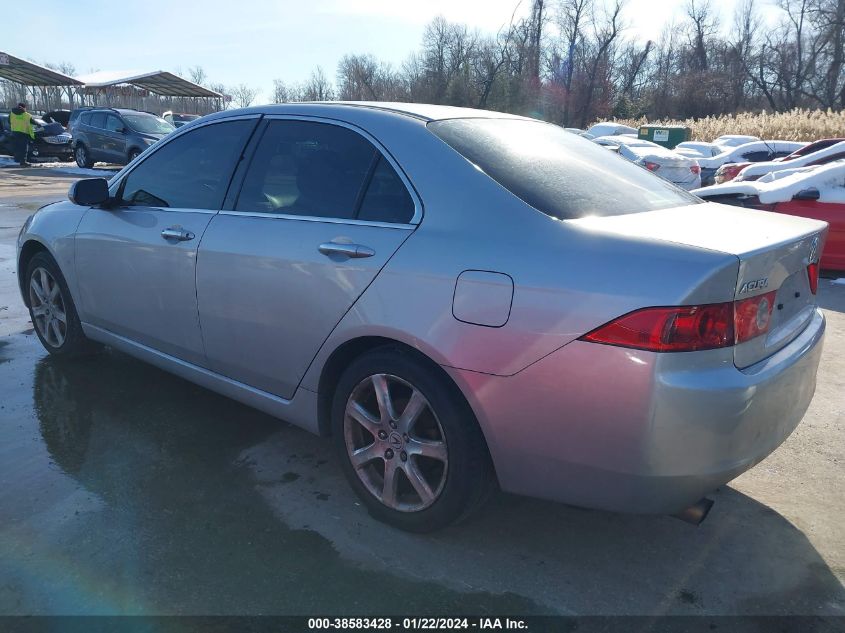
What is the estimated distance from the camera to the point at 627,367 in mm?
2043

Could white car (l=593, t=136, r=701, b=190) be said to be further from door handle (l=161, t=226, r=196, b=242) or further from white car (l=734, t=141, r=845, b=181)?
door handle (l=161, t=226, r=196, b=242)

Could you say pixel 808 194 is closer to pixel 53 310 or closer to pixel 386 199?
pixel 386 199

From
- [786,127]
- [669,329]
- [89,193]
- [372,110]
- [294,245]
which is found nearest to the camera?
[669,329]

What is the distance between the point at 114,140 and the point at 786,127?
2281 centimetres

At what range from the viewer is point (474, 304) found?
7.54 ft

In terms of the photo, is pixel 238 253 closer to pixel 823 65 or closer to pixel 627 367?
pixel 627 367

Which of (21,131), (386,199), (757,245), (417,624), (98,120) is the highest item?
(98,120)

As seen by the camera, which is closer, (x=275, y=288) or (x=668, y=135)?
(x=275, y=288)

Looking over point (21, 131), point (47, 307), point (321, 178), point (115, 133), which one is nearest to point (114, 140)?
point (115, 133)

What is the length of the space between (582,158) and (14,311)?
514cm

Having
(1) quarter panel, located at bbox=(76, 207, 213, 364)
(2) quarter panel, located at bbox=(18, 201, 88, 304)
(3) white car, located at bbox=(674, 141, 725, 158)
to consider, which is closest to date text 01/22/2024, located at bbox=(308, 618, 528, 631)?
(1) quarter panel, located at bbox=(76, 207, 213, 364)

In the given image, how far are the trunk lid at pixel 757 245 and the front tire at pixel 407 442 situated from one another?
0.82m

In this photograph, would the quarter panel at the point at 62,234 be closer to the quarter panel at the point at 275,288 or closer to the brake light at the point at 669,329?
the quarter panel at the point at 275,288

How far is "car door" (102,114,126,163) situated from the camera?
19203 millimetres
